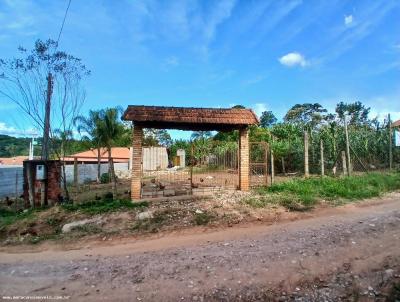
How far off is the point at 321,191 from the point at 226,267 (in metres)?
7.34

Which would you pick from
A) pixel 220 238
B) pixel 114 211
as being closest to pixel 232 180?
pixel 114 211

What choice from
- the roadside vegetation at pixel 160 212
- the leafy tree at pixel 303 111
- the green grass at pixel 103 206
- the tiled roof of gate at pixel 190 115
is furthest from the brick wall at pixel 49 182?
the leafy tree at pixel 303 111

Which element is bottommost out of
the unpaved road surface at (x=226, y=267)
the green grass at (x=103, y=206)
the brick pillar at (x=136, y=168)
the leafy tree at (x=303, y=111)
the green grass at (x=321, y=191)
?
the unpaved road surface at (x=226, y=267)

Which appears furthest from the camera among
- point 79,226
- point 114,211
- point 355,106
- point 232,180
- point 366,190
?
point 355,106

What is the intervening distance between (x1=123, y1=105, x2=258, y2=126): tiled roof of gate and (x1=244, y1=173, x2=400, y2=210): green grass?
104 inches

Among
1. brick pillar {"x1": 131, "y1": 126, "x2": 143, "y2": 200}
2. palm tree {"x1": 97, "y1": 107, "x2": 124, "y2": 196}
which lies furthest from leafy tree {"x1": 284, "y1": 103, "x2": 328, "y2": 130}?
brick pillar {"x1": 131, "y1": 126, "x2": 143, "y2": 200}

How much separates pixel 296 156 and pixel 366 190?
9.06 m

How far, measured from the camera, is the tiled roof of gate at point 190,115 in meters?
11.0

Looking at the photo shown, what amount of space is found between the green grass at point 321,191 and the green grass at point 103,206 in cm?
345

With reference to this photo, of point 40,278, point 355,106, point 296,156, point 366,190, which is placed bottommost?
point 40,278

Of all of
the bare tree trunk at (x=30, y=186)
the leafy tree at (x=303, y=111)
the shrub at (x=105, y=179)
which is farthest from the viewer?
the leafy tree at (x=303, y=111)

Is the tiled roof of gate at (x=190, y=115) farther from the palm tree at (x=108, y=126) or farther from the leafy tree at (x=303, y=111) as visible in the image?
the leafy tree at (x=303, y=111)

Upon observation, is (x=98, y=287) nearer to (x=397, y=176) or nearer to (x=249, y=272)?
(x=249, y=272)

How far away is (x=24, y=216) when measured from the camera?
962 cm
